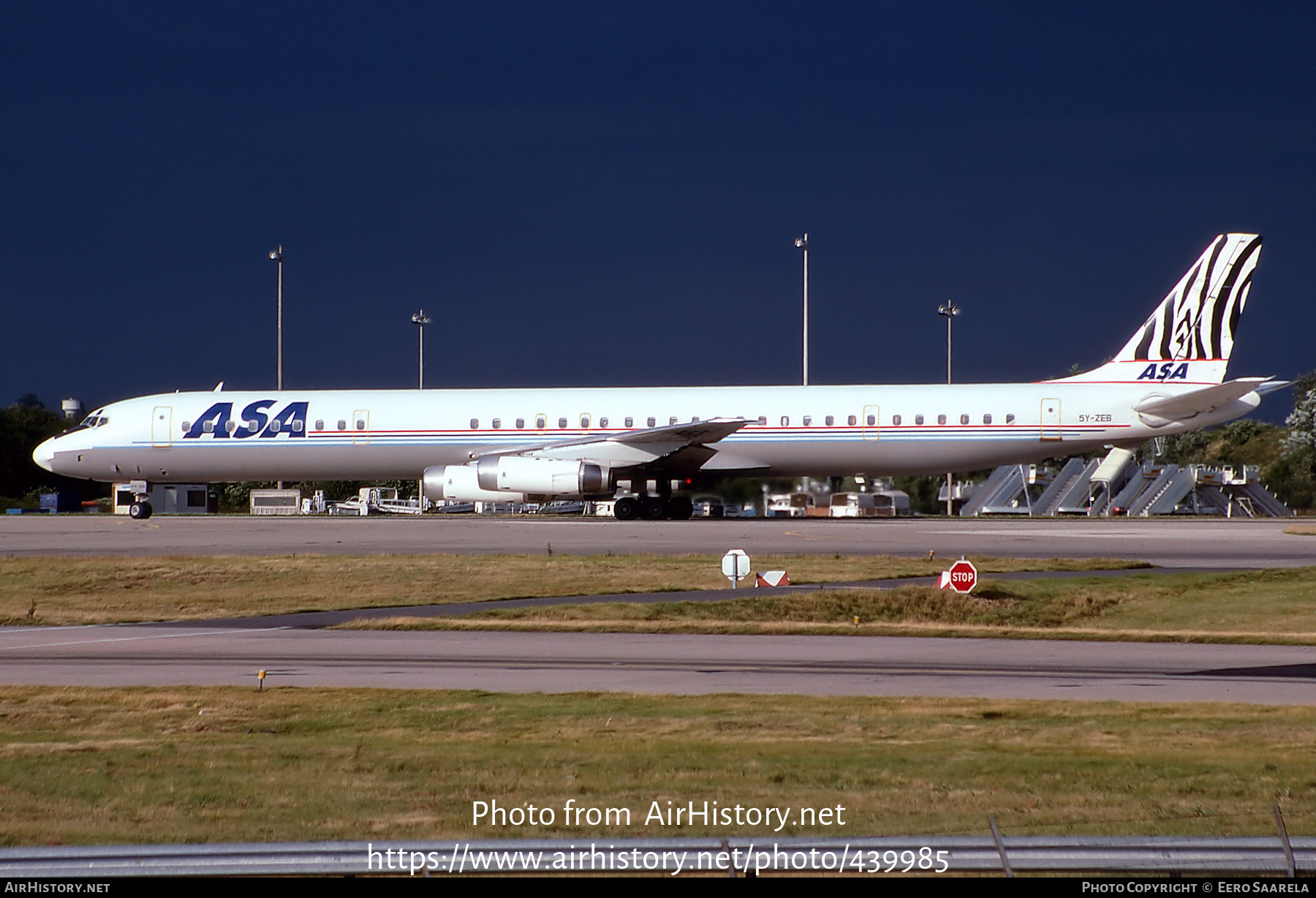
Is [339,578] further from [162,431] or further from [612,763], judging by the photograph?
[162,431]

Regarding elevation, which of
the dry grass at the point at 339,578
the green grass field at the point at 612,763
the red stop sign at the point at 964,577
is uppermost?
the red stop sign at the point at 964,577

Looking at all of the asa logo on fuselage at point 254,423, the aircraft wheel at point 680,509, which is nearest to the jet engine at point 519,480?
the aircraft wheel at point 680,509

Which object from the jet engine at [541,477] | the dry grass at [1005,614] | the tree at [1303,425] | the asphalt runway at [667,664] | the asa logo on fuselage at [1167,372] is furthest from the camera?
the tree at [1303,425]

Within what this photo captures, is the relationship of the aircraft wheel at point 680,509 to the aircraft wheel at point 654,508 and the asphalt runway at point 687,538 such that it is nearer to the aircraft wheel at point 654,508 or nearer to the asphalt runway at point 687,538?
the aircraft wheel at point 654,508

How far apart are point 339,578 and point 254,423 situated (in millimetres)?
18384

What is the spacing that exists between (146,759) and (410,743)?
1.95 meters

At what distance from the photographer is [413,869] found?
539cm

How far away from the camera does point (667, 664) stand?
1380cm

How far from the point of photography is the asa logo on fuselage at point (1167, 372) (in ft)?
124

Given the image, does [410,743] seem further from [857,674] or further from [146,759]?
[857,674]

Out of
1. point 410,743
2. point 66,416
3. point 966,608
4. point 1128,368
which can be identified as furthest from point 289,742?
point 66,416

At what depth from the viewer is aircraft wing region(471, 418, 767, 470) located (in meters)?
35.7

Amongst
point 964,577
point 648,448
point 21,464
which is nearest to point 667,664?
point 964,577

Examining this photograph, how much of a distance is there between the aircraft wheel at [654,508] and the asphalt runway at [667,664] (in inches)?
876
